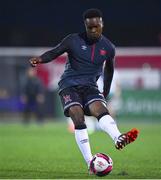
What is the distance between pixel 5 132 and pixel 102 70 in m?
12.9

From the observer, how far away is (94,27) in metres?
11.3

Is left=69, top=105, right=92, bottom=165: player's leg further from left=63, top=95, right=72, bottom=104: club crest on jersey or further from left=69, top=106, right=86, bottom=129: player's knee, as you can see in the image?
left=63, top=95, right=72, bottom=104: club crest on jersey

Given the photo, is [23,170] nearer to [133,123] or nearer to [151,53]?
[133,123]

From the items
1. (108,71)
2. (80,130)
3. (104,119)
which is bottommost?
(80,130)

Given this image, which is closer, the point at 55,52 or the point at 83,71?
the point at 55,52

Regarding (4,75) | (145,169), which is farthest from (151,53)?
(145,169)

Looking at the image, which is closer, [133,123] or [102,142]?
[102,142]

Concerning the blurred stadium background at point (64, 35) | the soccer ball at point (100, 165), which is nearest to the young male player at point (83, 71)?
the soccer ball at point (100, 165)

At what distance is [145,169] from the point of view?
40.5 feet

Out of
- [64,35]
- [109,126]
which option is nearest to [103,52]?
[109,126]

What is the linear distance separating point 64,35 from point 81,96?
82.7ft

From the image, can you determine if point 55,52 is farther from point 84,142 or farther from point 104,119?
point 84,142

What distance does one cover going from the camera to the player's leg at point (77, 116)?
→ 36.8 feet

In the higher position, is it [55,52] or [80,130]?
[55,52]
